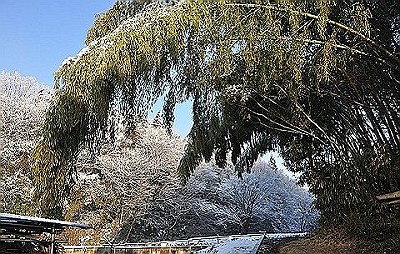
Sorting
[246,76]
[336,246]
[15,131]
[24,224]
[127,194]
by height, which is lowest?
[336,246]

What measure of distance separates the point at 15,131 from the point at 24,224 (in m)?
7.15

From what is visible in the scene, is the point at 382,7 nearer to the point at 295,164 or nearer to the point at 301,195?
the point at 295,164

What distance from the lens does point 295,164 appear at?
24.4 ft

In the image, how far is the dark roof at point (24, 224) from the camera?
449 centimetres

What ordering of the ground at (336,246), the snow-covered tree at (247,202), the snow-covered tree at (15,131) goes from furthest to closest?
the snow-covered tree at (247,202), the snow-covered tree at (15,131), the ground at (336,246)

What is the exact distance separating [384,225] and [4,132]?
9434 millimetres

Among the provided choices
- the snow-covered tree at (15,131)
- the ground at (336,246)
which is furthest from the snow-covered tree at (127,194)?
the ground at (336,246)

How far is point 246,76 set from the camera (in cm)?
447

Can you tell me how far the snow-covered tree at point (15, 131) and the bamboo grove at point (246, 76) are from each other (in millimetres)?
6700

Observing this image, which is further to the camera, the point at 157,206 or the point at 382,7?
the point at 157,206

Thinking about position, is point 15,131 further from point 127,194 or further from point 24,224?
point 24,224

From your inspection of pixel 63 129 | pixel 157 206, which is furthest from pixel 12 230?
pixel 157 206

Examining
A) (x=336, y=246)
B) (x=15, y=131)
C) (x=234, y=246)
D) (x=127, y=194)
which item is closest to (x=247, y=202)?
(x=127, y=194)

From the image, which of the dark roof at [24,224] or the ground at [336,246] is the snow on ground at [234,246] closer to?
the ground at [336,246]
